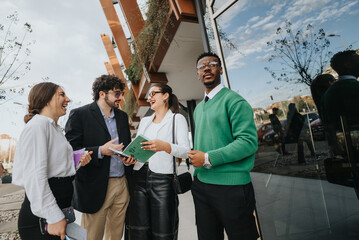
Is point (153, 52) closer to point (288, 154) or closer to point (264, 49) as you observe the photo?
point (264, 49)

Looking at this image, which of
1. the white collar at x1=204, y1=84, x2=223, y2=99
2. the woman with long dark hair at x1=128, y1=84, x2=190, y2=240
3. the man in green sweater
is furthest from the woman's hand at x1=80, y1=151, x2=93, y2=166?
the white collar at x1=204, y1=84, x2=223, y2=99

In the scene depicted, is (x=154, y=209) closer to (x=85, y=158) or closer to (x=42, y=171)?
(x=85, y=158)

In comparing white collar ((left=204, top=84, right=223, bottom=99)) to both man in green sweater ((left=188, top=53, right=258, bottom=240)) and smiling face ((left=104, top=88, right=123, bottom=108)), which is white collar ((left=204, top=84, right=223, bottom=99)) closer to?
man in green sweater ((left=188, top=53, right=258, bottom=240))

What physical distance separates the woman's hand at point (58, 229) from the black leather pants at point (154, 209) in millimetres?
777

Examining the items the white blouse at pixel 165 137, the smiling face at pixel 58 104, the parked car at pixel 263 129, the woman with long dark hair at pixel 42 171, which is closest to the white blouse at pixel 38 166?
the woman with long dark hair at pixel 42 171

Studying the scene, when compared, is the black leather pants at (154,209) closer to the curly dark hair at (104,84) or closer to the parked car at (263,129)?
the curly dark hair at (104,84)

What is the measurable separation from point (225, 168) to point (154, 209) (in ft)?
2.91

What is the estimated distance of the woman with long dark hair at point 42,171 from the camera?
1.35m

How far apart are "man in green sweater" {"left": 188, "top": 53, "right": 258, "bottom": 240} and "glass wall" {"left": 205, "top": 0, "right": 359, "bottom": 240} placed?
89 centimetres

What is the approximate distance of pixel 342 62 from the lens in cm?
173

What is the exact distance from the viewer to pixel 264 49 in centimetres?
247

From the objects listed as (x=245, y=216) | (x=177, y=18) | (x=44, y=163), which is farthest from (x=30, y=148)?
(x=177, y=18)

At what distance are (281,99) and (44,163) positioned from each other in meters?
2.29

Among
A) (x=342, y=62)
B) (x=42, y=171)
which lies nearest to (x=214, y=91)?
(x=342, y=62)
